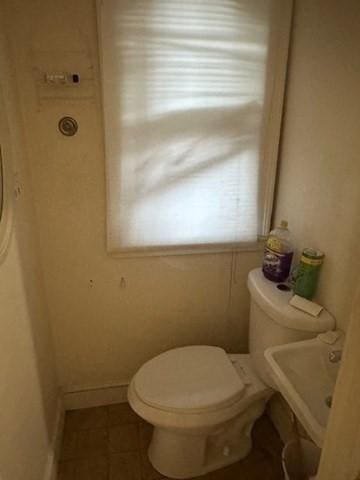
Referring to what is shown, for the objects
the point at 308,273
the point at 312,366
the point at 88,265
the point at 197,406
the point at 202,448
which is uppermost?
the point at 308,273

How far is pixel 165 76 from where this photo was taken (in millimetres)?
1212

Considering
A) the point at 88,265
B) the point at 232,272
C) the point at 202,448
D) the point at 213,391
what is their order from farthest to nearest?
the point at 232,272
the point at 88,265
the point at 202,448
the point at 213,391

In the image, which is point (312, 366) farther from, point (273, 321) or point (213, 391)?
point (213, 391)

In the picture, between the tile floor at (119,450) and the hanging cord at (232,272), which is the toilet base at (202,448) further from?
the hanging cord at (232,272)

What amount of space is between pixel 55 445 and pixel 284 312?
1131mm

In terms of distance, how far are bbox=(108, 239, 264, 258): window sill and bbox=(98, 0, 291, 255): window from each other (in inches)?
0.7

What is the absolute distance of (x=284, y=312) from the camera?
1.13 meters

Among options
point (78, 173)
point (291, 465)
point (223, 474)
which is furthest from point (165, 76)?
point (223, 474)

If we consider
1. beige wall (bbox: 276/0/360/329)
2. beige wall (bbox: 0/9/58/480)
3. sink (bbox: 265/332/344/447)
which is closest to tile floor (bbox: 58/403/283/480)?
beige wall (bbox: 0/9/58/480)

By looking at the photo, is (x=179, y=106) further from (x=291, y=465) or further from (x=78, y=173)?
(x=291, y=465)

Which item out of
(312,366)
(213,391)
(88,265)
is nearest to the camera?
(312,366)

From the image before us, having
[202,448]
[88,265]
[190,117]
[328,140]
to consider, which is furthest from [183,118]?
[202,448]

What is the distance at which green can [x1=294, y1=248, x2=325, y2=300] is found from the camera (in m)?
1.14

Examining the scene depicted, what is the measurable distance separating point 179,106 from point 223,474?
1536 millimetres
